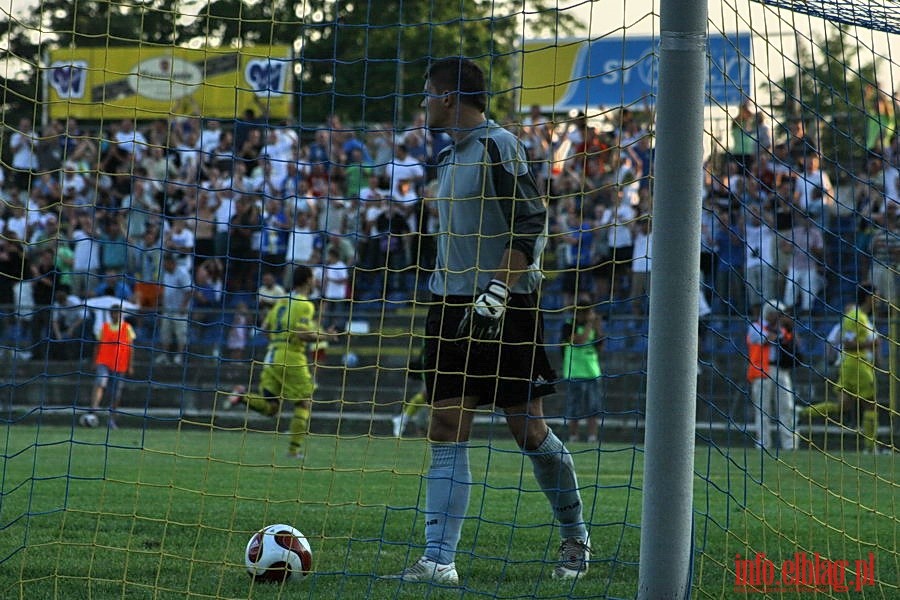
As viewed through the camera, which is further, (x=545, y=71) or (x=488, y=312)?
(x=545, y=71)

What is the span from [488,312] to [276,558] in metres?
1.31

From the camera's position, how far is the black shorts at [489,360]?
486 cm

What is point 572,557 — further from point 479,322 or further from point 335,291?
point 335,291

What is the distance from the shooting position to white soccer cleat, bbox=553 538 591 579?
4.96 metres

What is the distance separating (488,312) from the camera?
4.71m

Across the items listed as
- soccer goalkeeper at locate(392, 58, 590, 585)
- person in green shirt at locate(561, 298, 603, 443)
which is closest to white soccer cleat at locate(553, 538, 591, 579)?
soccer goalkeeper at locate(392, 58, 590, 585)

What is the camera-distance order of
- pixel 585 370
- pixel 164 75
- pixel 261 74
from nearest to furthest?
pixel 585 370 < pixel 261 74 < pixel 164 75

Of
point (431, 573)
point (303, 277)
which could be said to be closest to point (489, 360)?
point (431, 573)

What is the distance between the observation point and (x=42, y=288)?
19000 mm

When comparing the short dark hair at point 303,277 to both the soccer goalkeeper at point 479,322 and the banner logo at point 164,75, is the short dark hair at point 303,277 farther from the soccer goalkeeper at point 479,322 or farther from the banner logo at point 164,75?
the banner logo at point 164,75

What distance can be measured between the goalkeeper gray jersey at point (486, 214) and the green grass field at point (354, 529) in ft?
2.38

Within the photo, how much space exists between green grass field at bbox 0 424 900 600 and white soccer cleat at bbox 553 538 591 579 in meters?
0.08

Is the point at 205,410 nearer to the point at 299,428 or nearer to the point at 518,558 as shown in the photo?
the point at 299,428

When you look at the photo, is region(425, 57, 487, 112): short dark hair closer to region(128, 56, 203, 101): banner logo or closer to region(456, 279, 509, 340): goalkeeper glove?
region(456, 279, 509, 340): goalkeeper glove
